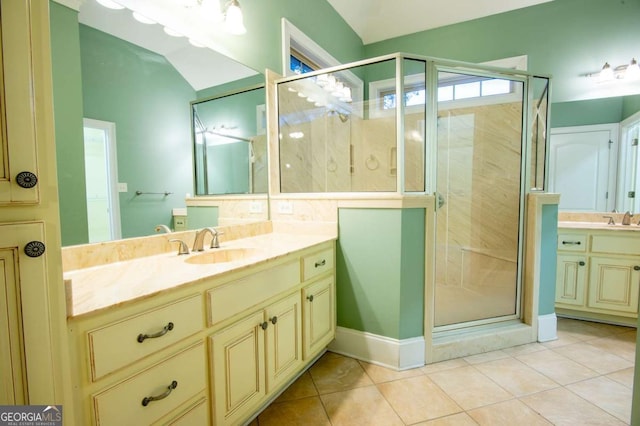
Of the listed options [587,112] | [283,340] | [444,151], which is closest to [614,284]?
[587,112]

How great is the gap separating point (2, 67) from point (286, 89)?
1919mm

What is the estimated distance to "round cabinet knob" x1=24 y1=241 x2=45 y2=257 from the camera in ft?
2.02

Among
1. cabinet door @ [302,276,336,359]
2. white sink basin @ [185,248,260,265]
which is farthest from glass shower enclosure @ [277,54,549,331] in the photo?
white sink basin @ [185,248,260,265]

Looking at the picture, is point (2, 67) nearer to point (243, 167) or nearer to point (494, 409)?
Result: point (243, 167)

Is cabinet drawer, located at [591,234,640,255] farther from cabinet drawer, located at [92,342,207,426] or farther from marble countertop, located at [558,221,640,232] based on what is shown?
cabinet drawer, located at [92,342,207,426]

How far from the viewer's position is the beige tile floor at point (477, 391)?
58.0 inches

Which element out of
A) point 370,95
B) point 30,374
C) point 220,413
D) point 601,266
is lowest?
point 220,413

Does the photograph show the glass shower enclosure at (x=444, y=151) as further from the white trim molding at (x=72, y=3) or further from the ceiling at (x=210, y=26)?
the white trim molding at (x=72, y=3)

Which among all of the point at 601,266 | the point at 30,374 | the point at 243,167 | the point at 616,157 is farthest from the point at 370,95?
the point at 30,374

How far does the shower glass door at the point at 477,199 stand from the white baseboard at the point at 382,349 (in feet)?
1.08

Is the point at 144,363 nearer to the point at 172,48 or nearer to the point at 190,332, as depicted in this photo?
the point at 190,332

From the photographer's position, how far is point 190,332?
1.02 m

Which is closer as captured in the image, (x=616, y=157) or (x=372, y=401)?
(x=372, y=401)

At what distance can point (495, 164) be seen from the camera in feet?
8.87
